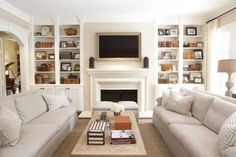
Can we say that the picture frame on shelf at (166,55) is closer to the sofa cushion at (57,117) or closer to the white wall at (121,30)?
the white wall at (121,30)

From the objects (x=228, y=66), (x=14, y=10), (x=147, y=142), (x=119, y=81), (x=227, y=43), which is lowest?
(x=147, y=142)

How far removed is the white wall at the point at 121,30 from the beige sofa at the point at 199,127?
6.45ft

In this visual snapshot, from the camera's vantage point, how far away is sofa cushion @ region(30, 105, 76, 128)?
339 centimetres

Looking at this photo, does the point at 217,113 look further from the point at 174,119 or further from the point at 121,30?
the point at 121,30

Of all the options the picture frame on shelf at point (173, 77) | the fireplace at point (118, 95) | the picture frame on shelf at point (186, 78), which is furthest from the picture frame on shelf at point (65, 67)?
the picture frame on shelf at point (186, 78)

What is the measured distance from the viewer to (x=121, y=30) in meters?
5.73

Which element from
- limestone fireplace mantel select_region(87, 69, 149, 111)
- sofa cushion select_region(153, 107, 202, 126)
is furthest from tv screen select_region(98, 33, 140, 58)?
sofa cushion select_region(153, 107, 202, 126)

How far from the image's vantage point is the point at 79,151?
91.8 inches

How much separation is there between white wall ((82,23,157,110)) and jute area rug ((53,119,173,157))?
1270 millimetres

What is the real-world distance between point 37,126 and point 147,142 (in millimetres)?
1840

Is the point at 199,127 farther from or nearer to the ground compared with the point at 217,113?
nearer to the ground

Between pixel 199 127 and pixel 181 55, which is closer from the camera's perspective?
pixel 199 127

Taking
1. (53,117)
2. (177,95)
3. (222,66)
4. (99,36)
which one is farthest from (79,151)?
(99,36)

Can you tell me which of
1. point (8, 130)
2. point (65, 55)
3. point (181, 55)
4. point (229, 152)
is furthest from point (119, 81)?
point (229, 152)
